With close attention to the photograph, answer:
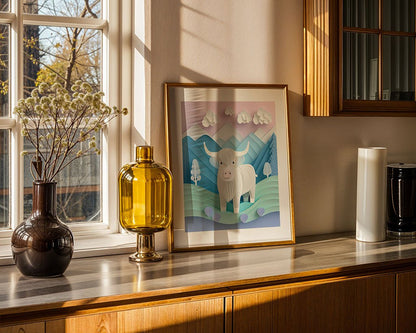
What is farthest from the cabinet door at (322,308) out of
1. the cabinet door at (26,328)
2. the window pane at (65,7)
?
the window pane at (65,7)

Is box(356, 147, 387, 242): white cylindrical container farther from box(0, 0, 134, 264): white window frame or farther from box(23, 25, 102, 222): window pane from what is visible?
box(23, 25, 102, 222): window pane

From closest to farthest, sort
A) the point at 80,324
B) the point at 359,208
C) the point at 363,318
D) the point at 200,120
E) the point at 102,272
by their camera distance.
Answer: the point at 80,324, the point at 102,272, the point at 363,318, the point at 200,120, the point at 359,208

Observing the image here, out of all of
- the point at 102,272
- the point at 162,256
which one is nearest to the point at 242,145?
the point at 162,256

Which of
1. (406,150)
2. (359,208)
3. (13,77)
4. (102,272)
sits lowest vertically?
(102,272)

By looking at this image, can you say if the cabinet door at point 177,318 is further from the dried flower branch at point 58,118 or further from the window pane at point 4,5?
the window pane at point 4,5

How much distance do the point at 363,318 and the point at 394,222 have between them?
0.65 meters

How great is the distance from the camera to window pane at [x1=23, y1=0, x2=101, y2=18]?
2309 mm

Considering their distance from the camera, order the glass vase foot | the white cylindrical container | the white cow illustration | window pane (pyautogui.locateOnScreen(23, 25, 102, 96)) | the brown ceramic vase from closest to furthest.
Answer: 1. the brown ceramic vase
2. the glass vase foot
3. window pane (pyautogui.locateOnScreen(23, 25, 102, 96))
4. the white cow illustration
5. the white cylindrical container

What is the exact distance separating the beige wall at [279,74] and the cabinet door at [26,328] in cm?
90

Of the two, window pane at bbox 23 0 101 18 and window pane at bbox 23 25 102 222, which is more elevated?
window pane at bbox 23 0 101 18

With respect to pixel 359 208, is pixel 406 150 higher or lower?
higher

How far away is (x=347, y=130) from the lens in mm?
2760

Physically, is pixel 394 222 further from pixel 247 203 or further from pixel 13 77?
pixel 13 77

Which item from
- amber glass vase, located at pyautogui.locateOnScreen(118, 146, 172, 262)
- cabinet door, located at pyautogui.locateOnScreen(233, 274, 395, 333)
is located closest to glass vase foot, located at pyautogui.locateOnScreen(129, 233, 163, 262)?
amber glass vase, located at pyautogui.locateOnScreen(118, 146, 172, 262)
